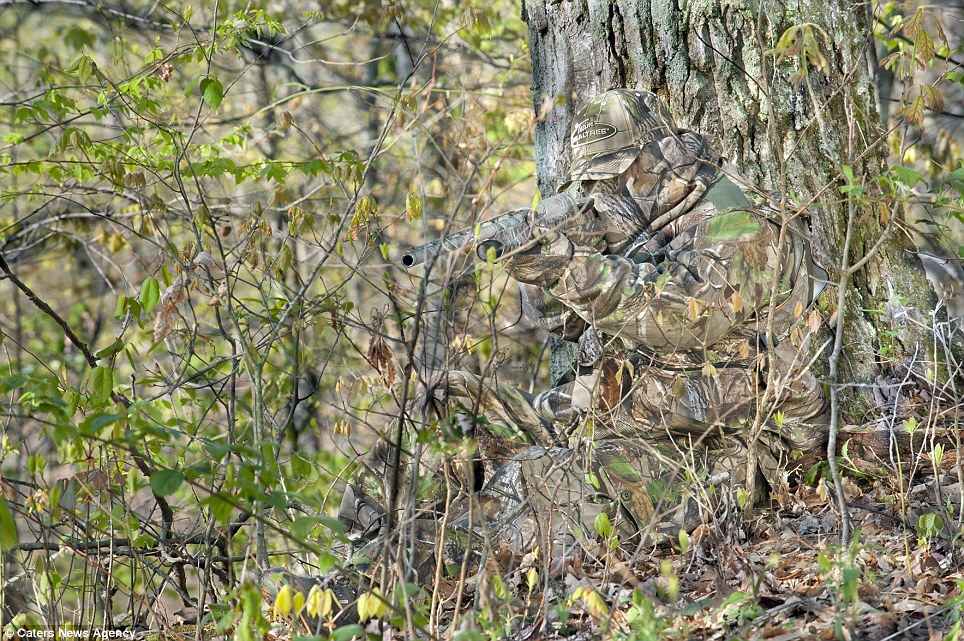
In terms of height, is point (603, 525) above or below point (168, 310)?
below

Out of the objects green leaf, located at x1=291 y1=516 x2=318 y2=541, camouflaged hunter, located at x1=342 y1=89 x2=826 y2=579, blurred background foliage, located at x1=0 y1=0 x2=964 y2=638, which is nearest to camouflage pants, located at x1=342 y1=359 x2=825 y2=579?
camouflaged hunter, located at x1=342 y1=89 x2=826 y2=579

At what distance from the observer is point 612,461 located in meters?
3.79

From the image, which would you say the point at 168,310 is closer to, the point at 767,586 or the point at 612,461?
the point at 612,461

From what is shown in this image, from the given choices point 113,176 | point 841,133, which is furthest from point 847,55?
point 113,176

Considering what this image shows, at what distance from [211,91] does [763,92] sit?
8.64 ft

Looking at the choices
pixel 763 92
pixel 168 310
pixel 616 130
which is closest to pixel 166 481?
pixel 168 310

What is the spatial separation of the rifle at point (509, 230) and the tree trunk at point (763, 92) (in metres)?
1.09

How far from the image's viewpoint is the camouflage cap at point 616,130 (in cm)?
392

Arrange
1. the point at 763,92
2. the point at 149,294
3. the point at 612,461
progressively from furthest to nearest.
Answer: the point at 763,92, the point at 612,461, the point at 149,294

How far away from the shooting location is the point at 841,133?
4.71 m

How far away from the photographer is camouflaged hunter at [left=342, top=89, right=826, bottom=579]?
3.59 meters

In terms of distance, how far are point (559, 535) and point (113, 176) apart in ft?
9.45

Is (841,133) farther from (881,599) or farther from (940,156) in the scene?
(940,156)

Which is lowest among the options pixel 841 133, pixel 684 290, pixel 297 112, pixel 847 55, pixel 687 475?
pixel 687 475
